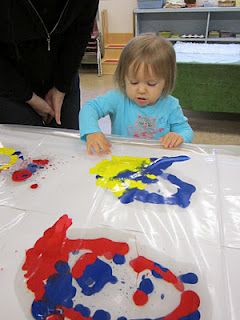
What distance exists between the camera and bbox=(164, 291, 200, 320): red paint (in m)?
0.43

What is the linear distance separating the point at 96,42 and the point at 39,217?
11.4ft

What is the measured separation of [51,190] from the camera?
0.69 meters

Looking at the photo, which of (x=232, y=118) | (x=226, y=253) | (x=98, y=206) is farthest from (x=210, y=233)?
(x=232, y=118)

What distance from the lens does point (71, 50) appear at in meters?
1.07

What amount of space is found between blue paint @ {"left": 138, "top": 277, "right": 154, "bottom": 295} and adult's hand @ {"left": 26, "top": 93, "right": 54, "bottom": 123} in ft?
2.51

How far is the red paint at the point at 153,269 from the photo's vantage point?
474mm

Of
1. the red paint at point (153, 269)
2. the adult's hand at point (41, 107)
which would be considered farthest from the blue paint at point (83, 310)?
the adult's hand at point (41, 107)

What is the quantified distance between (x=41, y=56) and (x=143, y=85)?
37 centimetres

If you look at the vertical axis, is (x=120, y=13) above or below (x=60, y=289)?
above

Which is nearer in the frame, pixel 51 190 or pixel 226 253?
pixel 226 253

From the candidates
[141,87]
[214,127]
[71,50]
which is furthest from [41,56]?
[214,127]

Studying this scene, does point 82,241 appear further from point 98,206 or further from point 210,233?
point 210,233

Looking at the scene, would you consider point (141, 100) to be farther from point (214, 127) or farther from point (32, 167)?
point (214, 127)

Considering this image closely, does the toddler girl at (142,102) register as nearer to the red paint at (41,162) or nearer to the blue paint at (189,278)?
the red paint at (41,162)
